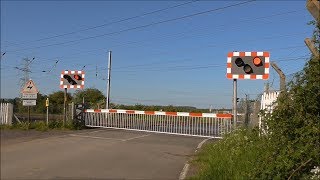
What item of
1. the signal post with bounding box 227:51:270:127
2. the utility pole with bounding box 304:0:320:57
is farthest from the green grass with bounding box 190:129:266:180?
the signal post with bounding box 227:51:270:127

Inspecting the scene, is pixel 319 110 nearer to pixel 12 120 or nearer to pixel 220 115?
pixel 220 115

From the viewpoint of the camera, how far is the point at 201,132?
20.8 metres

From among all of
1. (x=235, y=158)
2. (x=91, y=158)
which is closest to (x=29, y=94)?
(x=91, y=158)

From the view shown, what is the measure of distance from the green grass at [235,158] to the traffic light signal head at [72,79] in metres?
12.1

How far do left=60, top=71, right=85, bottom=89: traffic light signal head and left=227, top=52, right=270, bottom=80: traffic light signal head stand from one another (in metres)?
10.6

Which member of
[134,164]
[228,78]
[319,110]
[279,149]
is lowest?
[134,164]

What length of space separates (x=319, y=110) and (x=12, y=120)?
1799 cm

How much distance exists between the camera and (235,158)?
30.2ft

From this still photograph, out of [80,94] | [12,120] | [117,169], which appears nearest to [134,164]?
[117,169]

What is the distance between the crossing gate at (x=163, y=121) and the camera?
798 inches

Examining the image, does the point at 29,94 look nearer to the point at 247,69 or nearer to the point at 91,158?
the point at 91,158

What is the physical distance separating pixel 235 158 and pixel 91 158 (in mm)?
4217

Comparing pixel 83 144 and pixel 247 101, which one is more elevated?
pixel 247 101

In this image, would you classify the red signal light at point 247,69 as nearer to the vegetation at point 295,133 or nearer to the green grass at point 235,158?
the green grass at point 235,158
